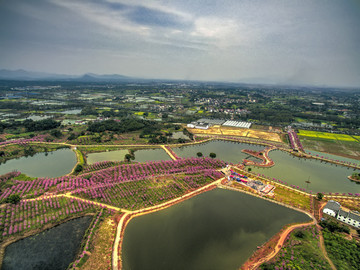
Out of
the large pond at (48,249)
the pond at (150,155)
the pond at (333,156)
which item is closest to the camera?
the large pond at (48,249)

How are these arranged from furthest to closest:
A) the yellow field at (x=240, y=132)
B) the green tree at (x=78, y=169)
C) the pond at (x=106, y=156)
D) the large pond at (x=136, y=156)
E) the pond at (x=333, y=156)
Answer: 1. the yellow field at (x=240, y=132)
2. the pond at (x=333, y=156)
3. the large pond at (x=136, y=156)
4. the pond at (x=106, y=156)
5. the green tree at (x=78, y=169)

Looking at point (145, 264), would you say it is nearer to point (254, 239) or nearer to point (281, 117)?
point (254, 239)

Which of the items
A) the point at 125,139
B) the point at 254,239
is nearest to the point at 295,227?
the point at 254,239

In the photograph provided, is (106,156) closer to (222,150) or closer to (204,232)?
(222,150)

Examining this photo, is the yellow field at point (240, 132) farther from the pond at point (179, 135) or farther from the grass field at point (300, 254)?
the grass field at point (300, 254)

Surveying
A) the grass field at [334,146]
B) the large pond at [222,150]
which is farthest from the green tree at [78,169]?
the grass field at [334,146]

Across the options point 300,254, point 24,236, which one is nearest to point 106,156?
point 24,236
